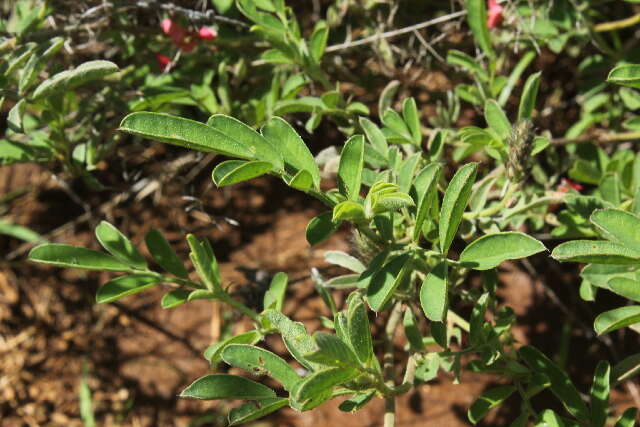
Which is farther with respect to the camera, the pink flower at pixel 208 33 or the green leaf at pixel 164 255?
the pink flower at pixel 208 33

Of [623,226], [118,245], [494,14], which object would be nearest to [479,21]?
[494,14]

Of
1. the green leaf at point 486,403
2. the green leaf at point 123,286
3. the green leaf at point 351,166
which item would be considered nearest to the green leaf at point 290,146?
the green leaf at point 351,166

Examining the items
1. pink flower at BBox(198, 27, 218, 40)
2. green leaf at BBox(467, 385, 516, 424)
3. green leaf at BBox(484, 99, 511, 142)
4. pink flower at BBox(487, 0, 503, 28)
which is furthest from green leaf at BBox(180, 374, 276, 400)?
pink flower at BBox(487, 0, 503, 28)

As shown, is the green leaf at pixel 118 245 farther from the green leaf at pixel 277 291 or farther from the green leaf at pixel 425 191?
the green leaf at pixel 425 191

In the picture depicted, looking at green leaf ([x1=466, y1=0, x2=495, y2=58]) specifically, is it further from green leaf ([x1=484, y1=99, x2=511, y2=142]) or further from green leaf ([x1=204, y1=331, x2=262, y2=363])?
green leaf ([x1=204, y1=331, x2=262, y2=363])

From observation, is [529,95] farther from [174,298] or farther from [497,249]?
[174,298]

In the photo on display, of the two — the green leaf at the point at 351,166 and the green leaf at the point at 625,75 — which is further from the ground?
the green leaf at the point at 625,75

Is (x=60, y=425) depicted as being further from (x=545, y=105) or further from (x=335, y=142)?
(x=545, y=105)
